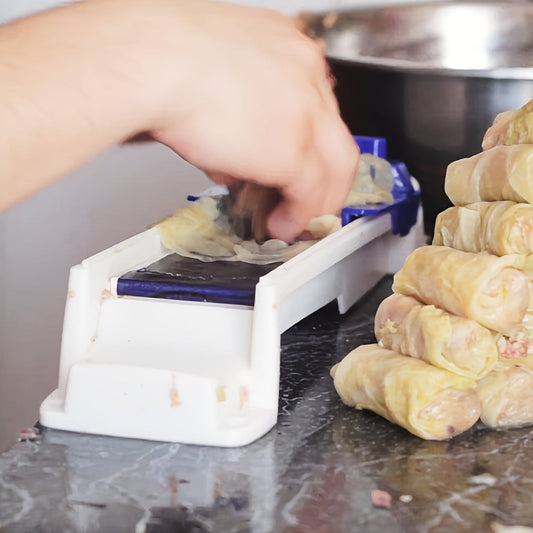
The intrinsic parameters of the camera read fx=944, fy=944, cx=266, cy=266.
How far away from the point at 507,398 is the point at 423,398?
79 millimetres

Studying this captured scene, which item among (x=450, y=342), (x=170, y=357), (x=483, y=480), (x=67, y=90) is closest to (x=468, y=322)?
(x=450, y=342)

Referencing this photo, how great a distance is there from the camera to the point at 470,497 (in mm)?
652

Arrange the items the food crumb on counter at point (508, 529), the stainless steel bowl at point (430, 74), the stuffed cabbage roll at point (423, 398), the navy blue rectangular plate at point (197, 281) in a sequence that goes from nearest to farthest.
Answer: the food crumb on counter at point (508, 529) < the stuffed cabbage roll at point (423, 398) < the navy blue rectangular plate at point (197, 281) < the stainless steel bowl at point (430, 74)

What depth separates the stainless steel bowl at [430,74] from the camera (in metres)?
1.04

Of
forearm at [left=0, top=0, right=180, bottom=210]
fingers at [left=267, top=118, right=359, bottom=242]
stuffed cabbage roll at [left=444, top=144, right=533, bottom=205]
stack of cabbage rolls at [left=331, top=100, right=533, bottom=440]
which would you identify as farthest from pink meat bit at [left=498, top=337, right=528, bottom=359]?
forearm at [left=0, top=0, right=180, bottom=210]

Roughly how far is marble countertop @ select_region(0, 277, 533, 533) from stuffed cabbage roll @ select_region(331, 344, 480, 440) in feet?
0.05

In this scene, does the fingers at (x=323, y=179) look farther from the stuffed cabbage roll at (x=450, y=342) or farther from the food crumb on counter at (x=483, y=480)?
the food crumb on counter at (x=483, y=480)

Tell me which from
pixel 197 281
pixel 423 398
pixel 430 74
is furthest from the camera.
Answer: pixel 430 74

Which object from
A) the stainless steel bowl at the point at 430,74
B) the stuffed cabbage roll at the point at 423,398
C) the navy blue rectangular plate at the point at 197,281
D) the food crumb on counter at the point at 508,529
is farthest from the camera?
the stainless steel bowl at the point at 430,74

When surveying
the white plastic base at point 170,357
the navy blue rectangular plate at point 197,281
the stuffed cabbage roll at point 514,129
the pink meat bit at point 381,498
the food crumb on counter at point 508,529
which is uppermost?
the stuffed cabbage roll at point 514,129

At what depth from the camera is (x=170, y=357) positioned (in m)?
0.80

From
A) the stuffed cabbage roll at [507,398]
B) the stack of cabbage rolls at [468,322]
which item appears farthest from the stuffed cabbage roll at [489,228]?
the stuffed cabbage roll at [507,398]

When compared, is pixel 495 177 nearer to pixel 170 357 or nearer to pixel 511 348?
pixel 511 348

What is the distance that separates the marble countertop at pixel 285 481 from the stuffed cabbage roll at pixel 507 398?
11mm
